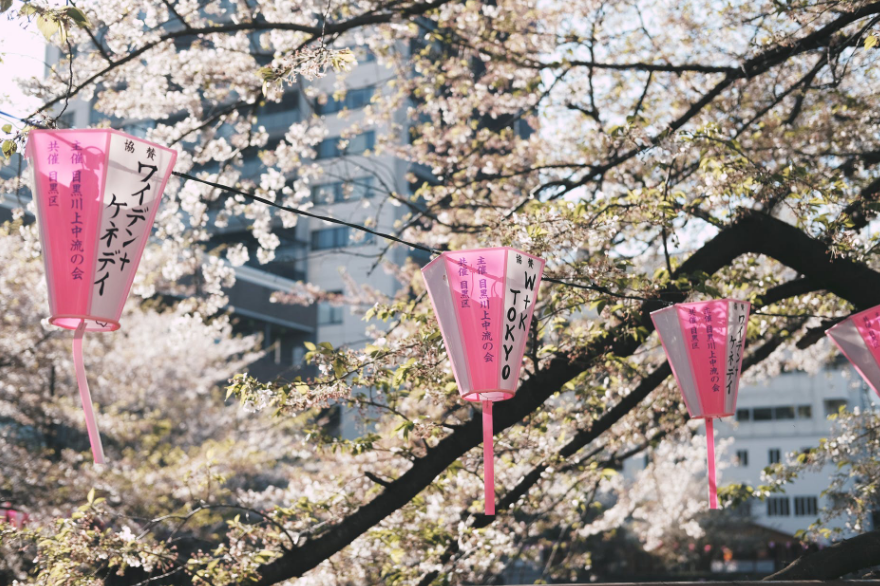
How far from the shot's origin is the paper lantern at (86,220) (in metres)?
3.32

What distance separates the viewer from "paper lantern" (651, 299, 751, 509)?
17.0ft

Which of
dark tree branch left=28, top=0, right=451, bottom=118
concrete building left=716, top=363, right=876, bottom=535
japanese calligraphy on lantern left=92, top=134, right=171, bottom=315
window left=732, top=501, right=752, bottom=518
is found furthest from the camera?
concrete building left=716, top=363, right=876, bottom=535

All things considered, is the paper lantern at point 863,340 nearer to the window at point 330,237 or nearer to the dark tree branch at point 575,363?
the dark tree branch at point 575,363

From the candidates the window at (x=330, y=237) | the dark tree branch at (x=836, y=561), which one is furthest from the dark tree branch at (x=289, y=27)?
the window at (x=330, y=237)

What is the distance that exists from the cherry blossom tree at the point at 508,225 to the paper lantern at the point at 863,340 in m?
0.56

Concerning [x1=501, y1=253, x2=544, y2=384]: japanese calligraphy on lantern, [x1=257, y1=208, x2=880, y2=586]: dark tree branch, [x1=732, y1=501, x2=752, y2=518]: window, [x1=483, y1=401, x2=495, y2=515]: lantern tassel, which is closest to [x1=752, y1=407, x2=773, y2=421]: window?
[x1=732, y1=501, x2=752, y2=518]: window

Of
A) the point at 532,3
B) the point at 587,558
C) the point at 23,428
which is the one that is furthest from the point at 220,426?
the point at 532,3

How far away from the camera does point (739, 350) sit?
5.29m

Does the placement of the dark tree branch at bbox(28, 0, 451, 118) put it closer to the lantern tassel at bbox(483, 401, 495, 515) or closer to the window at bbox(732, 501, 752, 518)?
the lantern tassel at bbox(483, 401, 495, 515)

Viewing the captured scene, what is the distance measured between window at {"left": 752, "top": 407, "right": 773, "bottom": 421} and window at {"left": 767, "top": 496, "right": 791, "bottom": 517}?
15.1 feet

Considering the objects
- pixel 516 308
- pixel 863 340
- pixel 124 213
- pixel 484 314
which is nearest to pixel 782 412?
pixel 863 340

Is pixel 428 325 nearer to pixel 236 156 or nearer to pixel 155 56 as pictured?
pixel 236 156

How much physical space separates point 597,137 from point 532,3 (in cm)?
218

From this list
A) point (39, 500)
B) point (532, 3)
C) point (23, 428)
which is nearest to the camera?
point (532, 3)
